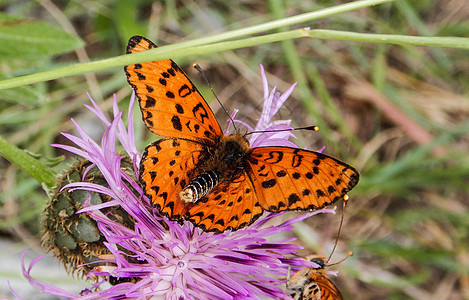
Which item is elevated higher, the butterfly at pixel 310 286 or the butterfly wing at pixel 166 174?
the butterfly wing at pixel 166 174

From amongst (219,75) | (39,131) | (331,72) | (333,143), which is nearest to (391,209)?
(333,143)

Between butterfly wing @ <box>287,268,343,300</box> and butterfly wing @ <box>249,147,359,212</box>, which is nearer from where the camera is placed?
butterfly wing @ <box>249,147,359,212</box>

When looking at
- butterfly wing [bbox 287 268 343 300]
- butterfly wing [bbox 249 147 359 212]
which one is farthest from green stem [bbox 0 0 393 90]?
butterfly wing [bbox 287 268 343 300]

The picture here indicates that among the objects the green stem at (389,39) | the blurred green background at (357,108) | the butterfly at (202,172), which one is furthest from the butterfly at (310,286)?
the blurred green background at (357,108)

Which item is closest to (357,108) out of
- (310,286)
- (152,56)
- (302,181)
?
(310,286)

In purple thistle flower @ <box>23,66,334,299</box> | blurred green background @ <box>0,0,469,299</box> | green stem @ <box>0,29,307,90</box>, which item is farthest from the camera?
blurred green background @ <box>0,0,469,299</box>

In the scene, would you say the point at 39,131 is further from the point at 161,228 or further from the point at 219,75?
A: the point at 161,228

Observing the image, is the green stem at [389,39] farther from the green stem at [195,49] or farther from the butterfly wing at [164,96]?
the butterfly wing at [164,96]

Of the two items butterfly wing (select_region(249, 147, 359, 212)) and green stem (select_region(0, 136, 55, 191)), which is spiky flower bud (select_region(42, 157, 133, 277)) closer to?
green stem (select_region(0, 136, 55, 191))
